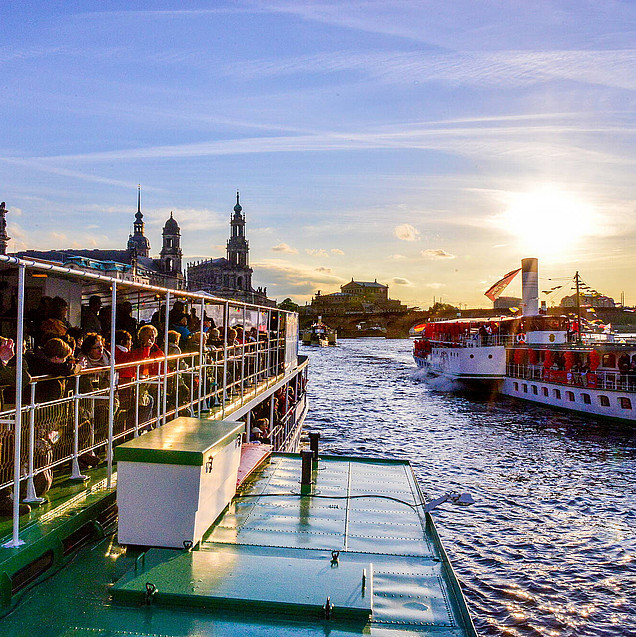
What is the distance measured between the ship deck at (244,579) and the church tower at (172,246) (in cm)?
17792

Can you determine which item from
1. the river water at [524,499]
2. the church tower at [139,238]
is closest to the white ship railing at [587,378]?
the river water at [524,499]

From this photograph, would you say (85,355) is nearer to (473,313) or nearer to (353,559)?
(353,559)

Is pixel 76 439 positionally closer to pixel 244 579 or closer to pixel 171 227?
pixel 244 579

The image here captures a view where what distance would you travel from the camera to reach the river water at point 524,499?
13.1 metres

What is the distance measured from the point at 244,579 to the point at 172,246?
608 ft

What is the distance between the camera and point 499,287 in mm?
59344

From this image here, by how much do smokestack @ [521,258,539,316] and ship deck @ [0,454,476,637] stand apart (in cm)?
5722

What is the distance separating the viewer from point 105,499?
6.47m

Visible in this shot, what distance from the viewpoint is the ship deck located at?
4406mm

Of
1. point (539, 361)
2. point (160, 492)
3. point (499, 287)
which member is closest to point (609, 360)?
point (539, 361)

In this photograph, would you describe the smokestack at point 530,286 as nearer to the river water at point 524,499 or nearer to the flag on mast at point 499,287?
the flag on mast at point 499,287

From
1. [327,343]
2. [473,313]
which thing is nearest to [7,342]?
[327,343]

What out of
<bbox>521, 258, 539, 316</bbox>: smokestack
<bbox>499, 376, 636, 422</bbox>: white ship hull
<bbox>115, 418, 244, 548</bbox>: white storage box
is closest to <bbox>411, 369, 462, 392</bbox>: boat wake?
<bbox>499, 376, 636, 422</bbox>: white ship hull

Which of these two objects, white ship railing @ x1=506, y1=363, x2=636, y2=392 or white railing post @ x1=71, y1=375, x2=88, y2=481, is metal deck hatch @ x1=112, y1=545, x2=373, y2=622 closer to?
white railing post @ x1=71, y1=375, x2=88, y2=481
